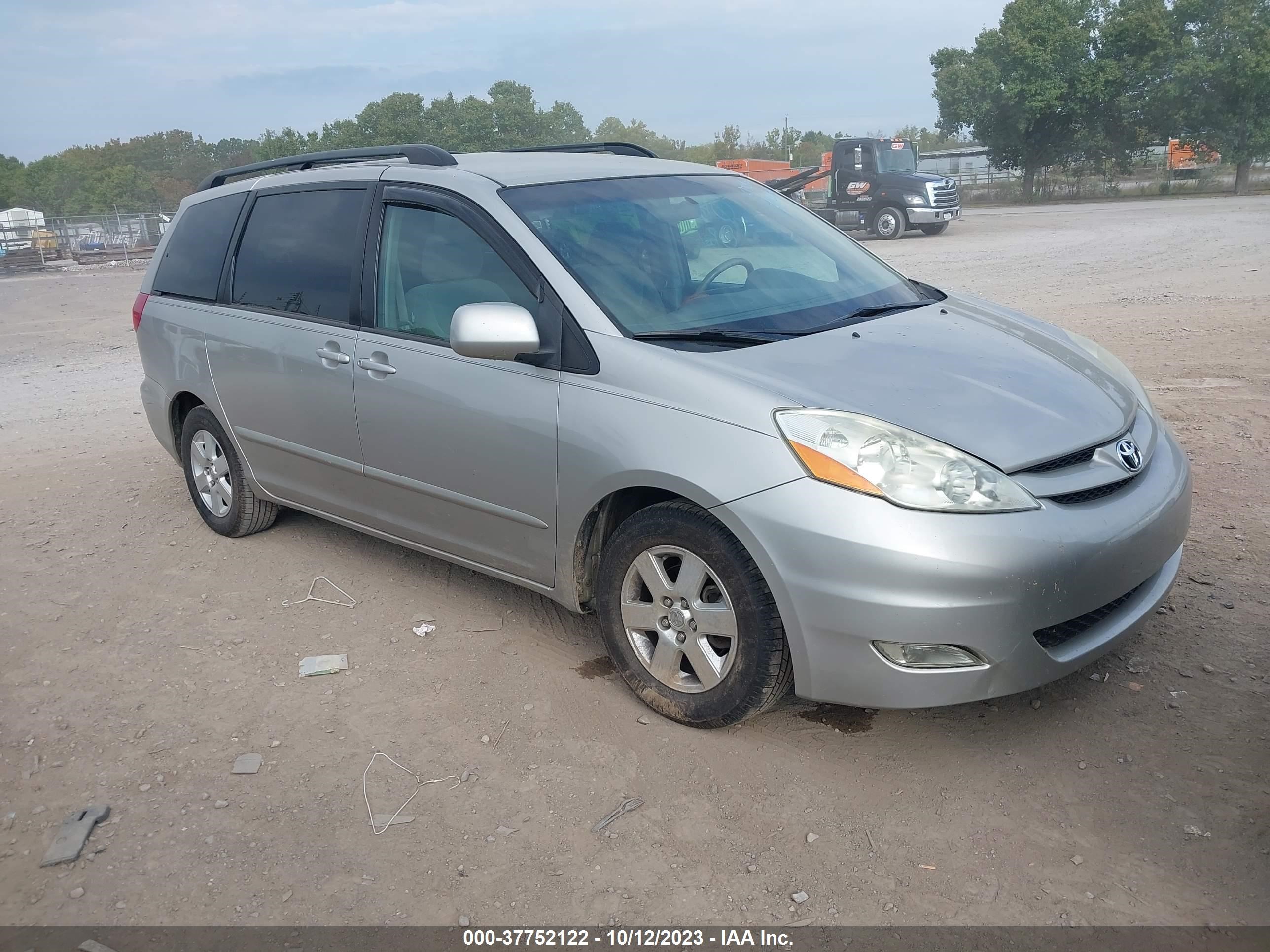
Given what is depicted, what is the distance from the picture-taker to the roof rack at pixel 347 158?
437 cm

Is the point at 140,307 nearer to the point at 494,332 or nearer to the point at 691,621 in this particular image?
the point at 494,332

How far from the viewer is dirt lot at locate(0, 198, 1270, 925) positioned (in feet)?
8.94

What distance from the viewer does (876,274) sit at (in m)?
4.48

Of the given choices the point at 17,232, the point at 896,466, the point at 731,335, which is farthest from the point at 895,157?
the point at 17,232

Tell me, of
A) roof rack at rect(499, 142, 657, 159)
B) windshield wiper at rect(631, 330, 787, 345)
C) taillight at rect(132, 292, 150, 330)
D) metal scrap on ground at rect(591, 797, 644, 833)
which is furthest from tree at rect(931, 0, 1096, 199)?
metal scrap on ground at rect(591, 797, 644, 833)

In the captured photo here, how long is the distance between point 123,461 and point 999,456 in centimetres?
617

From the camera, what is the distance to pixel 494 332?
3510 millimetres

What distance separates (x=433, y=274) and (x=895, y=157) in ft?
79.4

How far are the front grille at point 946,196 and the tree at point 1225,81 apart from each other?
14924 mm

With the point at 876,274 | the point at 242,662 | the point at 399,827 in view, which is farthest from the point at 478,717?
the point at 876,274

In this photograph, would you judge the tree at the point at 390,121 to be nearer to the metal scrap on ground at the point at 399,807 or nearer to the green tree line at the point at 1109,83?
the green tree line at the point at 1109,83

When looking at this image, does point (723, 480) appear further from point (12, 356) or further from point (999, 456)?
point (12, 356)

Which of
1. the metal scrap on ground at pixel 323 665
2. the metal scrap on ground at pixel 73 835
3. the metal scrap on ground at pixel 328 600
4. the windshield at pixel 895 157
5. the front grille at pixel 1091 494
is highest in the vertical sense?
the windshield at pixel 895 157

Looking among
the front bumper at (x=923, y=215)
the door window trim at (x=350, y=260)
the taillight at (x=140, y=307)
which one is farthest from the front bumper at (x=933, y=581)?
the front bumper at (x=923, y=215)
